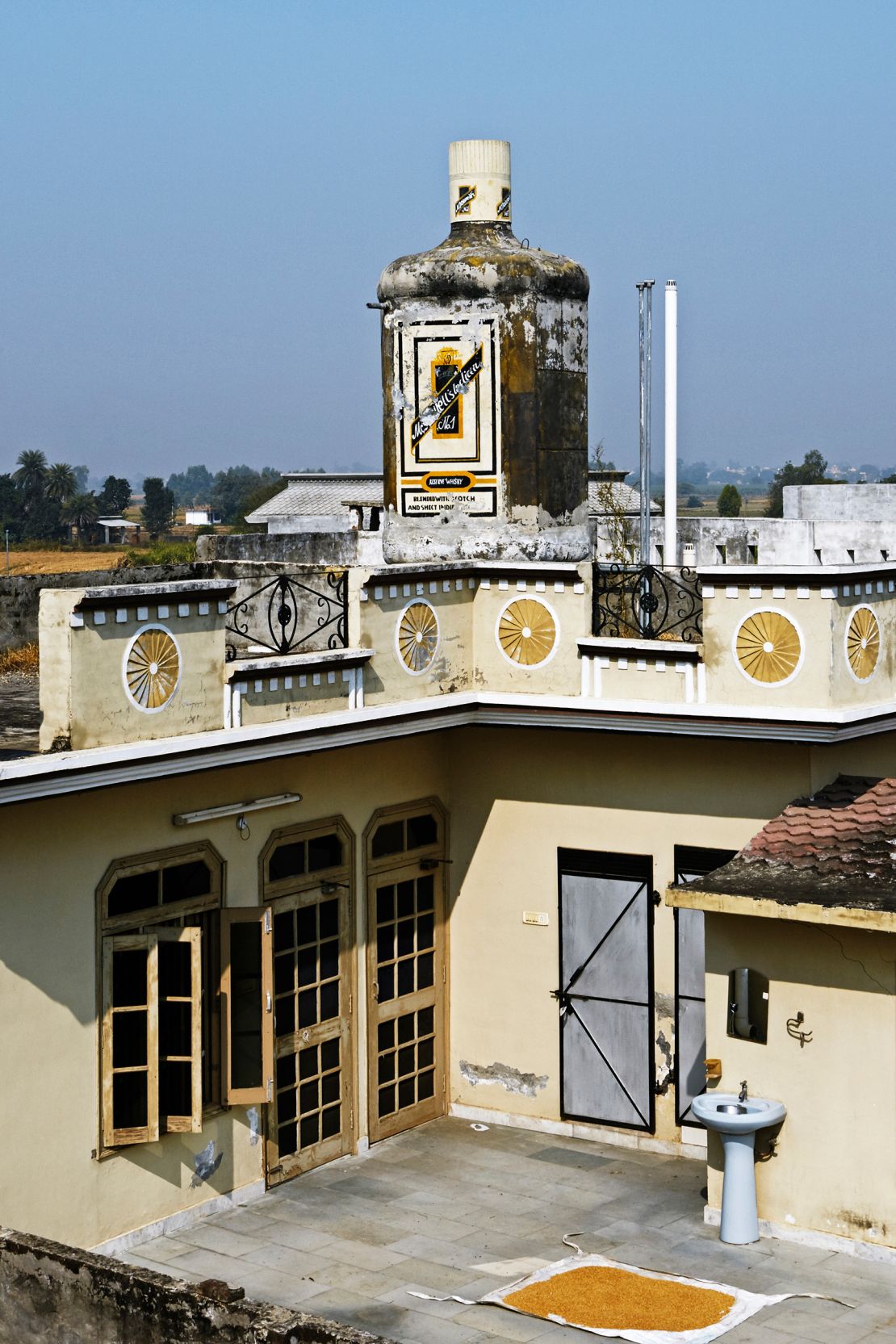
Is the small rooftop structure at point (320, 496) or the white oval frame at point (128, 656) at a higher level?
the small rooftop structure at point (320, 496)

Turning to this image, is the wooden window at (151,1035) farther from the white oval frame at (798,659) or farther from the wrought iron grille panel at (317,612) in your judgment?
the white oval frame at (798,659)

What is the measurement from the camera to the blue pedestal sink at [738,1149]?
1112 centimetres

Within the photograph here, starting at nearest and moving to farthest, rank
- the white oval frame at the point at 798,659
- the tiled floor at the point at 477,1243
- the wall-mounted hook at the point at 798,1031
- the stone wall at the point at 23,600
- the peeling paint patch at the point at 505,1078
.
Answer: the tiled floor at the point at 477,1243 < the wall-mounted hook at the point at 798,1031 < the white oval frame at the point at 798,659 < the peeling paint patch at the point at 505,1078 < the stone wall at the point at 23,600

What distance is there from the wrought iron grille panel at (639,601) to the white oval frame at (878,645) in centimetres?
117

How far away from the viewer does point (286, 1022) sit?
12.7m

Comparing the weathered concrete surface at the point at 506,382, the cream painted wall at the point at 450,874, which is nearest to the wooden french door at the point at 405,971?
the cream painted wall at the point at 450,874

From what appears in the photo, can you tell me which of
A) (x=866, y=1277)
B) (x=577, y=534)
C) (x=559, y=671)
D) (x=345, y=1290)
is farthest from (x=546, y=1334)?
(x=577, y=534)

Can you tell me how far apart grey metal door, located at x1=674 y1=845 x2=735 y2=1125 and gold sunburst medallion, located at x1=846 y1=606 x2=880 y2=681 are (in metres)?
1.92

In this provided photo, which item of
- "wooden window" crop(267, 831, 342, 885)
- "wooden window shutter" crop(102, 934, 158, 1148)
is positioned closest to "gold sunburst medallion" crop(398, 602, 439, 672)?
"wooden window" crop(267, 831, 342, 885)

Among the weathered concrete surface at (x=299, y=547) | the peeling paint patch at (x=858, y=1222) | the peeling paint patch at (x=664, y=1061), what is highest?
the weathered concrete surface at (x=299, y=547)

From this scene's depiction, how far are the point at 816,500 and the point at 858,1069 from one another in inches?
1019

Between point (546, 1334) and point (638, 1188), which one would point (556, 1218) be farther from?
point (546, 1334)

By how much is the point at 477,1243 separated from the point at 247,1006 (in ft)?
7.22

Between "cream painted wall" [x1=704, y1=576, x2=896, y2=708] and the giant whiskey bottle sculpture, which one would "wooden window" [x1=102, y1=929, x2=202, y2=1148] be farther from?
the giant whiskey bottle sculpture
